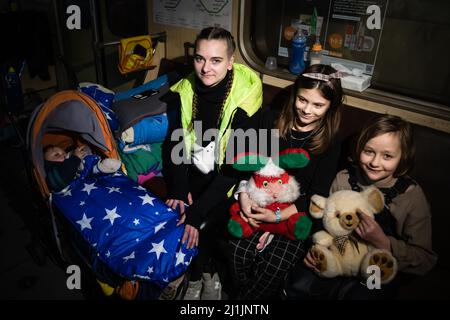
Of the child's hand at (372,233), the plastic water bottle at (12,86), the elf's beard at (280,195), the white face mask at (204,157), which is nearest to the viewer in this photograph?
the child's hand at (372,233)

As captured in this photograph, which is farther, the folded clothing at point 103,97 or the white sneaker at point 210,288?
the folded clothing at point 103,97

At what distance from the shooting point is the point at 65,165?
7.07 feet

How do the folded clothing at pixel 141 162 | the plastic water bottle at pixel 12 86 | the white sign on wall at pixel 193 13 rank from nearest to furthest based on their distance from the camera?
the folded clothing at pixel 141 162
the white sign on wall at pixel 193 13
the plastic water bottle at pixel 12 86

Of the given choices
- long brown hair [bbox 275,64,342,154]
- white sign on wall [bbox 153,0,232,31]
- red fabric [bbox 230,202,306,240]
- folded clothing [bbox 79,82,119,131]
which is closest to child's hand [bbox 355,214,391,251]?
red fabric [bbox 230,202,306,240]

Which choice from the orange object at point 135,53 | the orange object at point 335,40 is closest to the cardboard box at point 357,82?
the orange object at point 335,40

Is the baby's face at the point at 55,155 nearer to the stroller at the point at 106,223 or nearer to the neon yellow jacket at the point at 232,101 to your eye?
the stroller at the point at 106,223

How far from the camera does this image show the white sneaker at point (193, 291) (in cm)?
212

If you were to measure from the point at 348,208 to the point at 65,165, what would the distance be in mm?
Answer: 1719

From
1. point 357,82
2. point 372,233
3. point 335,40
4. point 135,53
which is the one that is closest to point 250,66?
point 335,40

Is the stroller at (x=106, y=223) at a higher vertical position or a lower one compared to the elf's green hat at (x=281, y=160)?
lower

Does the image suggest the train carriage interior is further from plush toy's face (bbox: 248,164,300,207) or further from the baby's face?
plush toy's face (bbox: 248,164,300,207)

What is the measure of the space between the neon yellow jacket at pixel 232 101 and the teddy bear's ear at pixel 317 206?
2.26 feet

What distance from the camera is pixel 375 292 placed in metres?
1.65
